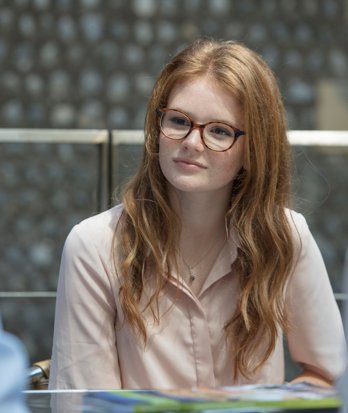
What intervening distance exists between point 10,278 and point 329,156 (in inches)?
49.2

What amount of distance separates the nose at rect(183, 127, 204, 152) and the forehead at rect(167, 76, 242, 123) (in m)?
0.03

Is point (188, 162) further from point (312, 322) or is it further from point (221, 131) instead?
point (312, 322)

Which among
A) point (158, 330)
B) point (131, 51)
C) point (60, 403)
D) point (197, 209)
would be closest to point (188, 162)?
point (197, 209)

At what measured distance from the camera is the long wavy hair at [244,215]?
180 cm

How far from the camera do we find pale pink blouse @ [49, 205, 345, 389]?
5.90ft

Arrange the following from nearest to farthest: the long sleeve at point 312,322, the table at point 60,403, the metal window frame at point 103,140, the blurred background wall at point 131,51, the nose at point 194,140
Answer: the table at point 60,403, the nose at point 194,140, the long sleeve at point 312,322, the metal window frame at point 103,140, the blurred background wall at point 131,51

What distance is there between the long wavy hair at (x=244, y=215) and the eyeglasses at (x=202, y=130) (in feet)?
0.15

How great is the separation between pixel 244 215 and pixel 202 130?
0.21 metres

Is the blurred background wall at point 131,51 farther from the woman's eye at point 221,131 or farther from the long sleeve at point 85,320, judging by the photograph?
the woman's eye at point 221,131

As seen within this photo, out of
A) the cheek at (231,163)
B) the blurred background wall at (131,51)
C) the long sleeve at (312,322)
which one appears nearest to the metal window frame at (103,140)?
the blurred background wall at (131,51)

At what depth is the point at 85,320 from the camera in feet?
5.92

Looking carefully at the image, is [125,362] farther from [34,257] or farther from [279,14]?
[279,14]

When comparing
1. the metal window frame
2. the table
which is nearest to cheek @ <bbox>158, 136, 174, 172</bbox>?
the table

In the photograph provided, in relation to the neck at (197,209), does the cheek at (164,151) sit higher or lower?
higher
